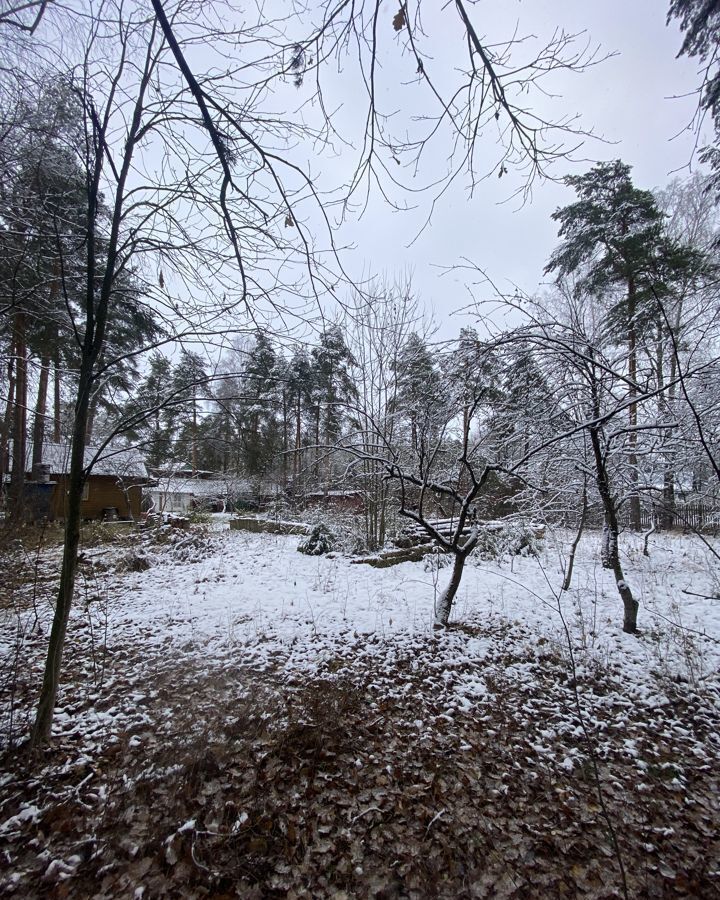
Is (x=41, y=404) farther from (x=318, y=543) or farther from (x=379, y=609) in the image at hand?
(x=379, y=609)

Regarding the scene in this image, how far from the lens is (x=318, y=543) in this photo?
28.3 ft

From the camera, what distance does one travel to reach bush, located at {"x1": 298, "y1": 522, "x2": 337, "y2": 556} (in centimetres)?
856

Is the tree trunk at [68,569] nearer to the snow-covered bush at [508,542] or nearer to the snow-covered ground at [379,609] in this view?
the snow-covered ground at [379,609]

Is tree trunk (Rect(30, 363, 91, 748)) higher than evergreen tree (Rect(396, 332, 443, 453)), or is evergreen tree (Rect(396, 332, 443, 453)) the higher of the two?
evergreen tree (Rect(396, 332, 443, 453))

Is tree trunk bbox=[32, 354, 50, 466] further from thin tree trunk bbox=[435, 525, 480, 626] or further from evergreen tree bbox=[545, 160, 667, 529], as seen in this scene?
evergreen tree bbox=[545, 160, 667, 529]

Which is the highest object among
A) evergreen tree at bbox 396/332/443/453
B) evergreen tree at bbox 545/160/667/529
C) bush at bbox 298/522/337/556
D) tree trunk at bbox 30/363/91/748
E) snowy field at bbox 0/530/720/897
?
evergreen tree at bbox 545/160/667/529

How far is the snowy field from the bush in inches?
144

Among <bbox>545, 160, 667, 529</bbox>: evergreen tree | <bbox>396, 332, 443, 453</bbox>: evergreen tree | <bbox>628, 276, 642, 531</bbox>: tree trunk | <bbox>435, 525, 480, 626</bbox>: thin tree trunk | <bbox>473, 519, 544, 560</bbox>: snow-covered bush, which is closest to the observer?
<bbox>628, 276, 642, 531</bbox>: tree trunk

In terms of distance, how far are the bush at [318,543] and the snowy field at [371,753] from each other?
144 inches

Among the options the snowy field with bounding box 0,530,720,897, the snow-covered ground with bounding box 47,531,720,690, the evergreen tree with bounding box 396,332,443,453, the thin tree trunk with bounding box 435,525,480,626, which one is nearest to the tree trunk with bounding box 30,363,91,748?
the snowy field with bounding box 0,530,720,897

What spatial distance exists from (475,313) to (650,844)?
11.6 feet

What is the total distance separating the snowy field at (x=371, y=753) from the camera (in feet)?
5.56

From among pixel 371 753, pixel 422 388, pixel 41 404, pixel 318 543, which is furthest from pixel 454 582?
pixel 41 404

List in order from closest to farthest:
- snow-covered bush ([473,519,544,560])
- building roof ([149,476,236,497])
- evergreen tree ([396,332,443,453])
Result: 1. evergreen tree ([396,332,443,453])
2. snow-covered bush ([473,519,544,560])
3. building roof ([149,476,236,497])
